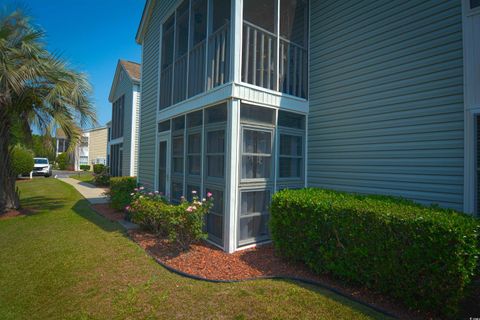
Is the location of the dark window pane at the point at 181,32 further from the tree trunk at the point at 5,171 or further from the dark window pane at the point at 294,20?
the tree trunk at the point at 5,171

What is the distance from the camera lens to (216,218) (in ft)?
18.0

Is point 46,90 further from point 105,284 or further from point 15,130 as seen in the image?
point 105,284

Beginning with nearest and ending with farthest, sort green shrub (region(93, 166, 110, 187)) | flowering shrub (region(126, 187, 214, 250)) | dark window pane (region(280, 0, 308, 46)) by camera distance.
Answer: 1. flowering shrub (region(126, 187, 214, 250))
2. dark window pane (region(280, 0, 308, 46))
3. green shrub (region(93, 166, 110, 187))

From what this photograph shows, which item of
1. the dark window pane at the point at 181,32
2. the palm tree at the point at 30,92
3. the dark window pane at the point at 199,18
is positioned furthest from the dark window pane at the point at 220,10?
the palm tree at the point at 30,92

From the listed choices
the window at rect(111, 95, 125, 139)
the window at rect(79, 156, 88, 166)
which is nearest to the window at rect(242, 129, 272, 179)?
the window at rect(111, 95, 125, 139)

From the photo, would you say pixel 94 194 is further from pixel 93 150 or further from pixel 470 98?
pixel 93 150

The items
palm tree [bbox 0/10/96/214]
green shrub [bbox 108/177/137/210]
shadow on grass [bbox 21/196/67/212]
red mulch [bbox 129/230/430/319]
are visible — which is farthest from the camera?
shadow on grass [bbox 21/196/67/212]

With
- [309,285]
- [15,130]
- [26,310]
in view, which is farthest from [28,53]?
[309,285]

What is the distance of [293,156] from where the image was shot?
19.6ft

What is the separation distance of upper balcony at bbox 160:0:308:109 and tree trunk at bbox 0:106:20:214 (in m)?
5.15

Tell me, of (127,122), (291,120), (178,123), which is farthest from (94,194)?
(291,120)

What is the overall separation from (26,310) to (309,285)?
146 inches

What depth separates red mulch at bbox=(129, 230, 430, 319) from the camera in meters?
3.31

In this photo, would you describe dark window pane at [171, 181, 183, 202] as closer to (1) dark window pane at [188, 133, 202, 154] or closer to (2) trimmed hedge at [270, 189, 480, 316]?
(1) dark window pane at [188, 133, 202, 154]
